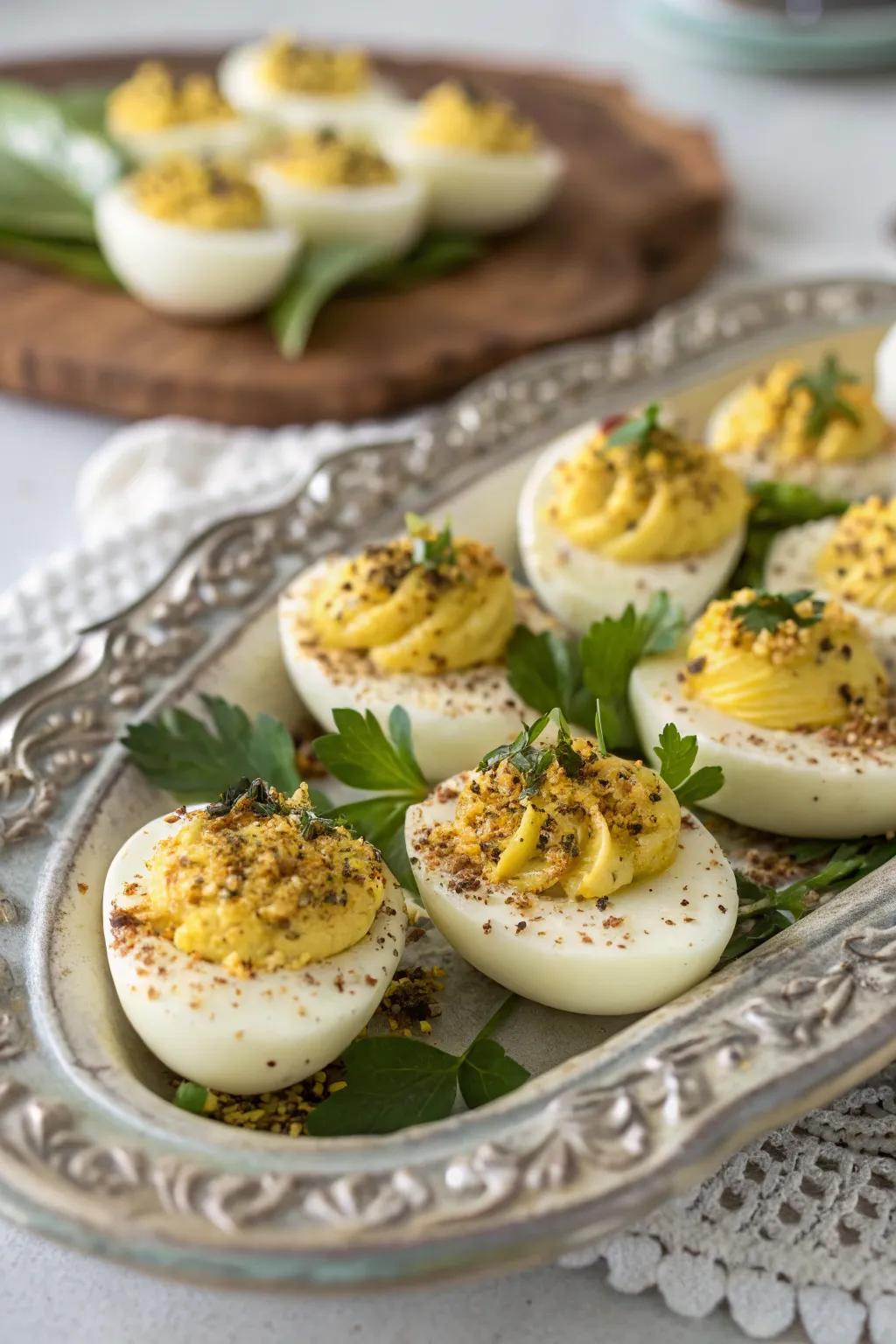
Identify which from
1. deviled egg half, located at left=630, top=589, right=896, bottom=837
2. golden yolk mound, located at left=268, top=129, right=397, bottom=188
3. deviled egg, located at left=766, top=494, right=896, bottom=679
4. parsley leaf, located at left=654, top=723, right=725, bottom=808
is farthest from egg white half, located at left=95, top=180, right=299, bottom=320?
parsley leaf, located at left=654, top=723, right=725, bottom=808

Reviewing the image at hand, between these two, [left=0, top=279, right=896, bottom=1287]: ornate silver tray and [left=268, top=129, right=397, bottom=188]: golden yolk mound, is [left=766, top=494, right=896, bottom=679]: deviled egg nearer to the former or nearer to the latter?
[left=0, top=279, right=896, bottom=1287]: ornate silver tray

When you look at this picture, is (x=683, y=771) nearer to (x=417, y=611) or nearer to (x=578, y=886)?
(x=578, y=886)

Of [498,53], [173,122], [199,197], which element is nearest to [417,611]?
[199,197]

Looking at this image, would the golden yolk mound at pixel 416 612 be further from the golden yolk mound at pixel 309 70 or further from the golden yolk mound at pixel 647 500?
the golden yolk mound at pixel 309 70

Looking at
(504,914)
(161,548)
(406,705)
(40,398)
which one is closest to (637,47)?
(40,398)


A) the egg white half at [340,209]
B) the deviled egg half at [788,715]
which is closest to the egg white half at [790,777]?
the deviled egg half at [788,715]

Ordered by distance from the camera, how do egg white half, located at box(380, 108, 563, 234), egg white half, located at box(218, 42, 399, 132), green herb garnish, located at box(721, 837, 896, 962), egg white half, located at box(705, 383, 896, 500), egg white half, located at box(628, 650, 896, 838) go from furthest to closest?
1. egg white half, located at box(218, 42, 399, 132)
2. egg white half, located at box(380, 108, 563, 234)
3. egg white half, located at box(705, 383, 896, 500)
4. egg white half, located at box(628, 650, 896, 838)
5. green herb garnish, located at box(721, 837, 896, 962)
